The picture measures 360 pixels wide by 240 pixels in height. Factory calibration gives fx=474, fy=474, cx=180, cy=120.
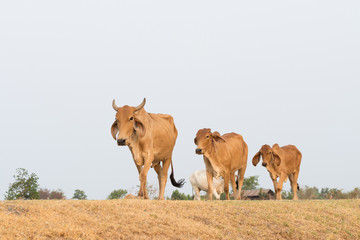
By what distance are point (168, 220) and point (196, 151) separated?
3.92 m

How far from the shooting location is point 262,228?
11.1m

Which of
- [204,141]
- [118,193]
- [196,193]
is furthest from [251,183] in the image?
[204,141]

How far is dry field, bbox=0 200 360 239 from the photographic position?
8.52m

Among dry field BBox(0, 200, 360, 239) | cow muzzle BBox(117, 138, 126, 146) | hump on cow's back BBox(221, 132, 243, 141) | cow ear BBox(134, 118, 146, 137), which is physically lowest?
dry field BBox(0, 200, 360, 239)

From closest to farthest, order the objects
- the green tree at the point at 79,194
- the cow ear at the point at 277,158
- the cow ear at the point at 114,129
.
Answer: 1. the cow ear at the point at 114,129
2. the cow ear at the point at 277,158
3. the green tree at the point at 79,194

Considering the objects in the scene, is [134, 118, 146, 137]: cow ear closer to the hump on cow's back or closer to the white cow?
the hump on cow's back

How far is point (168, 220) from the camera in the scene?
9945 millimetres

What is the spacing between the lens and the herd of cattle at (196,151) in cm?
1220

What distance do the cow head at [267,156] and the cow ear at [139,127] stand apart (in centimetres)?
611

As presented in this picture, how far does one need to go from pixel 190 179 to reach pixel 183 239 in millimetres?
14616

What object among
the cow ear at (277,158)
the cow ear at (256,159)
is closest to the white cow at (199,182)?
the cow ear at (256,159)

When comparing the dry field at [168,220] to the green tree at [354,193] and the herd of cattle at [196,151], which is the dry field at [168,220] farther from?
the green tree at [354,193]

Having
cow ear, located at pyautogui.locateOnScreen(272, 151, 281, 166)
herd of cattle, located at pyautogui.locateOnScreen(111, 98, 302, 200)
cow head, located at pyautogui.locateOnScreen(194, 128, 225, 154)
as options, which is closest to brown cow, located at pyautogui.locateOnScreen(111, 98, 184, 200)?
herd of cattle, located at pyautogui.locateOnScreen(111, 98, 302, 200)

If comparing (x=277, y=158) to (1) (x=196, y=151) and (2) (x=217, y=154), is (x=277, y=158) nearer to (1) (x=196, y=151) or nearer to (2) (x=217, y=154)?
(2) (x=217, y=154)
